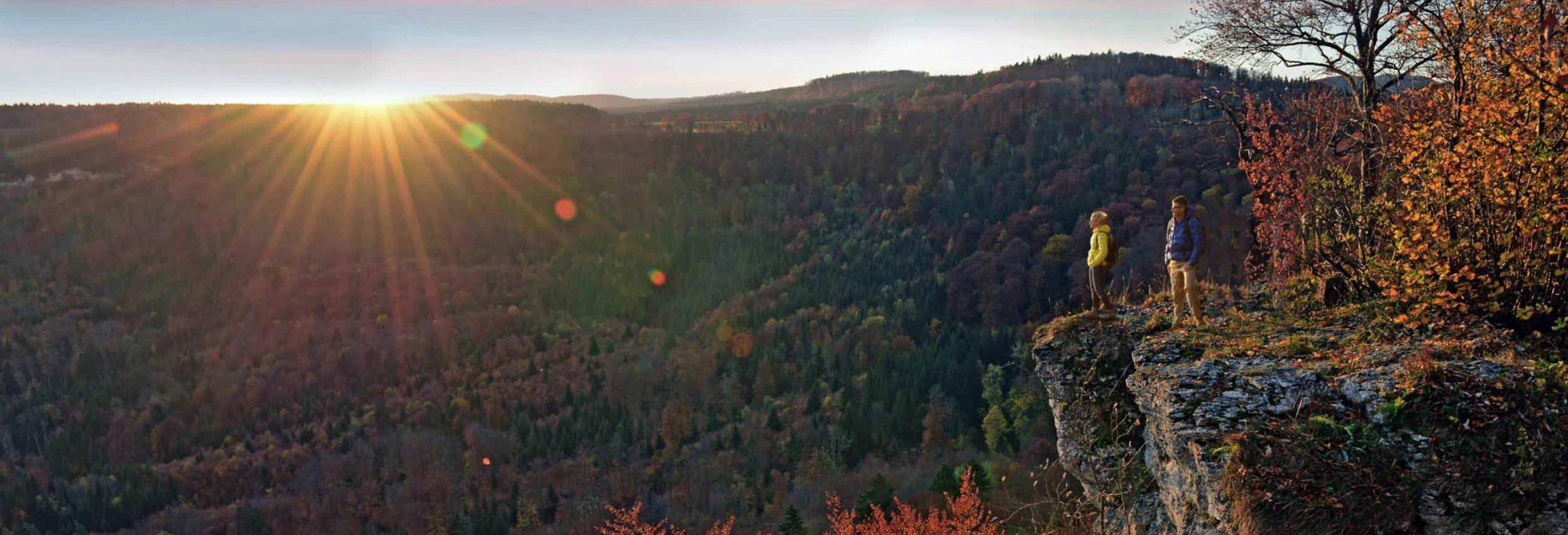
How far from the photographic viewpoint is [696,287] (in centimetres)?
14825

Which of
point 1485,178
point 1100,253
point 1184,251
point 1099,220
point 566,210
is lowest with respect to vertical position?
point 566,210

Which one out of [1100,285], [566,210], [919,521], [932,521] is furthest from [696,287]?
[1100,285]

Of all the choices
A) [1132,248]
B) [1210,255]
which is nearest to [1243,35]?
[1210,255]

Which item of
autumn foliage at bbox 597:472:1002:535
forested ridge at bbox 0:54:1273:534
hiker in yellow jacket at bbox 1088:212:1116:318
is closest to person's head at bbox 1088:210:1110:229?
hiker in yellow jacket at bbox 1088:212:1116:318

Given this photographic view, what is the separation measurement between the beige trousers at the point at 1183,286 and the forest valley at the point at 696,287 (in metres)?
2.62

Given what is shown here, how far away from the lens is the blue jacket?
13305mm

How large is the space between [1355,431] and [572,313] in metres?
146

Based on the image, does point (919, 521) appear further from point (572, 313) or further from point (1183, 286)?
point (572, 313)

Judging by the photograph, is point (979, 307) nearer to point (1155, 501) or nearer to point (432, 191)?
point (1155, 501)

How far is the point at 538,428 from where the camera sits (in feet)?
322

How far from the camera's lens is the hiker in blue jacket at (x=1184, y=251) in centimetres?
1330

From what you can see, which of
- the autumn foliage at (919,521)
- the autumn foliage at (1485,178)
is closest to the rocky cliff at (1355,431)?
the autumn foliage at (1485,178)

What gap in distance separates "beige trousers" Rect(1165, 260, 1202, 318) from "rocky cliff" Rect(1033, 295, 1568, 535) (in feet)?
2.96

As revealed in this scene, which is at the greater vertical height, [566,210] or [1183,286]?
[1183,286]
